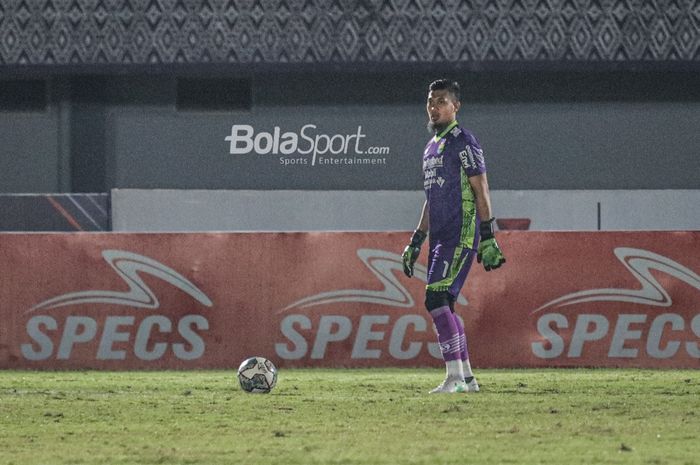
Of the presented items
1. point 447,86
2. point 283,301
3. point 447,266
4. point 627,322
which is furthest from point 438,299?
point 627,322

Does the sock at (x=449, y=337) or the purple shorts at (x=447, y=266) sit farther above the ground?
the purple shorts at (x=447, y=266)

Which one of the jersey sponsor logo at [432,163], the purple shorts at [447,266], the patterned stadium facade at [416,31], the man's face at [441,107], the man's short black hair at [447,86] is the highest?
the patterned stadium facade at [416,31]

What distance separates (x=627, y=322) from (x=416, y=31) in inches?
397

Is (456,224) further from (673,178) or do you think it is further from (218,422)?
(673,178)

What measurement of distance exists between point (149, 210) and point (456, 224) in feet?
45.2

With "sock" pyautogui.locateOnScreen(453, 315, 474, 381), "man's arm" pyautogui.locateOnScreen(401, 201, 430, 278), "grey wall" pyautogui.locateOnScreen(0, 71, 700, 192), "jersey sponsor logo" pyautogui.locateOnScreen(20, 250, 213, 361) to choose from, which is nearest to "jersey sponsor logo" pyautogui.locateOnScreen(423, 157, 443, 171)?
"man's arm" pyautogui.locateOnScreen(401, 201, 430, 278)

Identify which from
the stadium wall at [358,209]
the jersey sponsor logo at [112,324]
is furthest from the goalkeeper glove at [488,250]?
the stadium wall at [358,209]

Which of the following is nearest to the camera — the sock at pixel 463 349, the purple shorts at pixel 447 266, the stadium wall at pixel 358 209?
the purple shorts at pixel 447 266

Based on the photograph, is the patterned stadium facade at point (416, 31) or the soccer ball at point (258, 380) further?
the patterned stadium facade at point (416, 31)

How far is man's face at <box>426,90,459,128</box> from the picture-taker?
10273mm

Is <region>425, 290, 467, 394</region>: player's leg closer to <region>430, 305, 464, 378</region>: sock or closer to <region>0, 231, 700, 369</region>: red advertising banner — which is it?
<region>430, 305, 464, 378</region>: sock

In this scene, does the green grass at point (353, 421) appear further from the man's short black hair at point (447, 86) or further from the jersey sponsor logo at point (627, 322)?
the man's short black hair at point (447, 86)

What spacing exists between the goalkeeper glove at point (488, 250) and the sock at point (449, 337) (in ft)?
1.57

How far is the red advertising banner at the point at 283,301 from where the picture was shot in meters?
14.2
